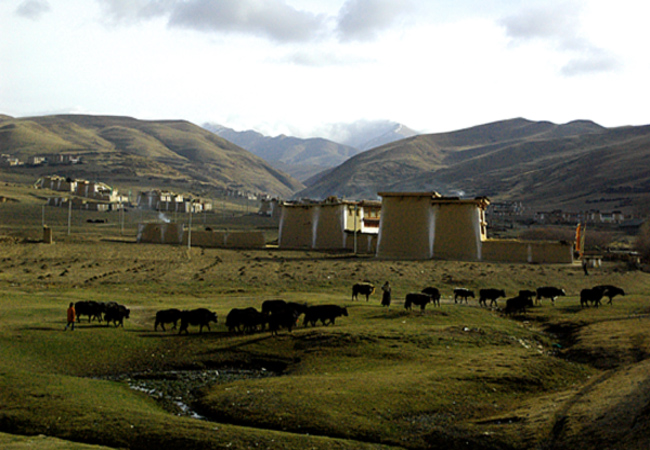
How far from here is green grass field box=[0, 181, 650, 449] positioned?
1292cm

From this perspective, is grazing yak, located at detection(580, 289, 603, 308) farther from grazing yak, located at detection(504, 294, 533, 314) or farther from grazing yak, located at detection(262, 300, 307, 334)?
grazing yak, located at detection(262, 300, 307, 334)

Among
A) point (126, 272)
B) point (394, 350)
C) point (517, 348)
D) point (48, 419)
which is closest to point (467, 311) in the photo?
point (517, 348)

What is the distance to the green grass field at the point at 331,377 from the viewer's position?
12922 millimetres

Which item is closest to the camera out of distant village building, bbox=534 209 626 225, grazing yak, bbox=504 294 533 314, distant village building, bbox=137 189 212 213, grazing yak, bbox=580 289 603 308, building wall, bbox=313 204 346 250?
grazing yak, bbox=504 294 533 314

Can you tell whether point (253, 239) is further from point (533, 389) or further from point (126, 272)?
point (533, 389)

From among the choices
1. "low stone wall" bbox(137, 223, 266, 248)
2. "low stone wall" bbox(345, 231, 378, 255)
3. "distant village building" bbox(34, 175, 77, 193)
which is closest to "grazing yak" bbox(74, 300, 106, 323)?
"low stone wall" bbox(345, 231, 378, 255)

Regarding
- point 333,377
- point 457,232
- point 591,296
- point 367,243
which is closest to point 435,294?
point 591,296

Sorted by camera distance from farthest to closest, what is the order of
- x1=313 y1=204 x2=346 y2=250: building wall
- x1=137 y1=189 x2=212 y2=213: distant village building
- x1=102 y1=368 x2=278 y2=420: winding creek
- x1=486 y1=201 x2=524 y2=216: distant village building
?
x1=486 y1=201 x2=524 y2=216: distant village building < x1=137 y1=189 x2=212 y2=213: distant village building < x1=313 y1=204 x2=346 y2=250: building wall < x1=102 y1=368 x2=278 y2=420: winding creek

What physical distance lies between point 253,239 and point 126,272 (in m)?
22.9

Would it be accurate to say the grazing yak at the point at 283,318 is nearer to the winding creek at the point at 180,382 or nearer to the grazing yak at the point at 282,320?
the grazing yak at the point at 282,320

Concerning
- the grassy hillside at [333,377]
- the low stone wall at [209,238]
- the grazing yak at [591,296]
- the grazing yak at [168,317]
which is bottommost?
the grassy hillside at [333,377]

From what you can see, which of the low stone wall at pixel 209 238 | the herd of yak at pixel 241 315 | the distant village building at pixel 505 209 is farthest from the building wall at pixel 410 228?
the distant village building at pixel 505 209

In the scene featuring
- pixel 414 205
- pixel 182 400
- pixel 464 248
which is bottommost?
pixel 182 400

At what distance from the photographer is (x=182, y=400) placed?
53.1ft
